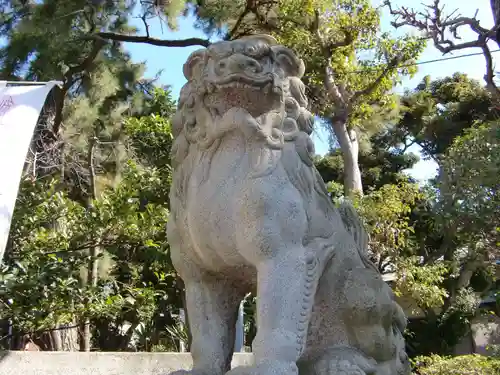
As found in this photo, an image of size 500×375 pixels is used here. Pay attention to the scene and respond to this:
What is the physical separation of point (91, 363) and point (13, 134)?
A: 1.47 meters

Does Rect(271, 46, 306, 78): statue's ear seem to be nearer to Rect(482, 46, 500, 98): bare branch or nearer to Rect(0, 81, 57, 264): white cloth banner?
Rect(0, 81, 57, 264): white cloth banner

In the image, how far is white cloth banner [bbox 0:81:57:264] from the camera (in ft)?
10.4

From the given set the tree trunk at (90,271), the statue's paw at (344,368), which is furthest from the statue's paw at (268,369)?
the tree trunk at (90,271)

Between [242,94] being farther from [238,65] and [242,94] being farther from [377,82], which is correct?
[377,82]


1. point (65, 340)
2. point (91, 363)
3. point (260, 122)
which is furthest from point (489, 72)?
point (65, 340)

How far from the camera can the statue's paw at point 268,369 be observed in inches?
64.0

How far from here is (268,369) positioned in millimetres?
1632

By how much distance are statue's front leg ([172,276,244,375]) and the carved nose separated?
2.43 feet

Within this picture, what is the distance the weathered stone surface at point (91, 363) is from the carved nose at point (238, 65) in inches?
72.4

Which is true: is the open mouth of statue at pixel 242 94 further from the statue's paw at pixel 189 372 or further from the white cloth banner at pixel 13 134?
the white cloth banner at pixel 13 134

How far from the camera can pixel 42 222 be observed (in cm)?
516

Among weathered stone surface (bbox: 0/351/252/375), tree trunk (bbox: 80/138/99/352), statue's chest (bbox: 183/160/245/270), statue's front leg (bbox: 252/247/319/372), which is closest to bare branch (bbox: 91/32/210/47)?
tree trunk (bbox: 80/138/99/352)

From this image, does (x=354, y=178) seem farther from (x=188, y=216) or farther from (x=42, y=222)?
(x=188, y=216)

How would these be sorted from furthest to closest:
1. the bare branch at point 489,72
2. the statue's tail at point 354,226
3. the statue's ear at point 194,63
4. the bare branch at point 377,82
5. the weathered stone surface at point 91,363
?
the bare branch at point 377,82 < the bare branch at point 489,72 < the weathered stone surface at point 91,363 < the statue's tail at point 354,226 < the statue's ear at point 194,63
